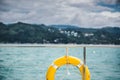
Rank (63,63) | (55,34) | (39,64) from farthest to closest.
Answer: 1. (55,34)
2. (39,64)
3. (63,63)

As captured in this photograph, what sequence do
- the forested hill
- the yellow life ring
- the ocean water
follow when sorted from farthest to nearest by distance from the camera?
the forested hill < the ocean water < the yellow life ring

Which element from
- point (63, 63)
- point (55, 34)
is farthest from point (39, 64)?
point (63, 63)

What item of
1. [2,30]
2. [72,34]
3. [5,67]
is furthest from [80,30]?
[5,67]

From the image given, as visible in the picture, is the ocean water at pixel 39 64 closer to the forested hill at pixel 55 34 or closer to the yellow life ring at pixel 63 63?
the forested hill at pixel 55 34

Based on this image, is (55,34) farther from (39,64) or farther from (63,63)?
(63,63)

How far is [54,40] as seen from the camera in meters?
12.0

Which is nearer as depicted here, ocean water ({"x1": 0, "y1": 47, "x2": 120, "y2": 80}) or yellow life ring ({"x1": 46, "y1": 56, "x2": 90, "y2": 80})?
yellow life ring ({"x1": 46, "y1": 56, "x2": 90, "y2": 80})

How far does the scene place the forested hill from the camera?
1248 cm

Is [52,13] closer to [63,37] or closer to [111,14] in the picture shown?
[63,37]

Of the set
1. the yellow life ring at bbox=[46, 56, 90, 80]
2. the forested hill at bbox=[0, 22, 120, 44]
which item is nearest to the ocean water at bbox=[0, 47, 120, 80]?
the forested hill at bbox=[0, 22, 120, 44]

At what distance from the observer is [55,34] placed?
1253 centimetres

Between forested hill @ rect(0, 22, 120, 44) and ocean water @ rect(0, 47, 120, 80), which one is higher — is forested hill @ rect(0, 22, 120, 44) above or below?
above

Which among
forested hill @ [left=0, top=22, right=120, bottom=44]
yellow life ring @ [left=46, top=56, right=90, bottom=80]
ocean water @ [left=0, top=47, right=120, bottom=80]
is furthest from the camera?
forested hill @ [left=0, top=22, right=120, bottom=44]

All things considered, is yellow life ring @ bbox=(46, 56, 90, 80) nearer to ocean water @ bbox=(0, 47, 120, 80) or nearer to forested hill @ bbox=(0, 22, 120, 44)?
ocean water @ bbox=(0, 47, 120, 80)
